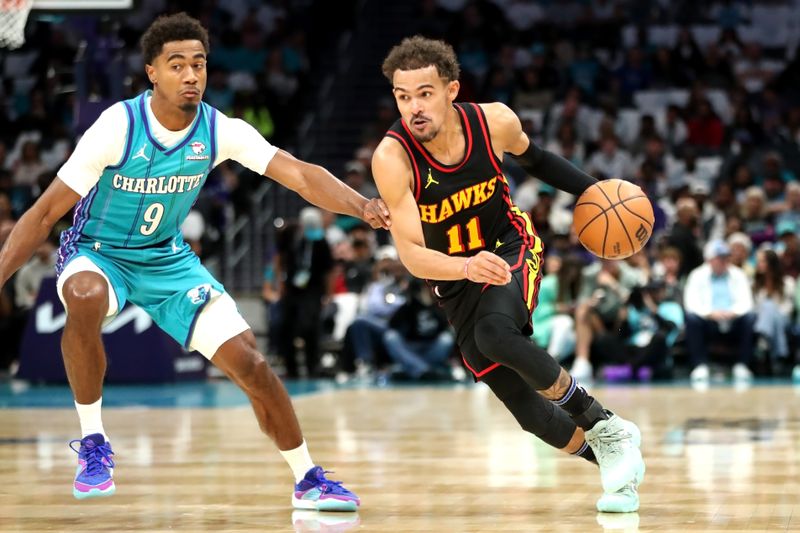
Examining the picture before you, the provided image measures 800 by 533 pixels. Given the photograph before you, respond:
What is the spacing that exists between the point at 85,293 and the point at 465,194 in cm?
165

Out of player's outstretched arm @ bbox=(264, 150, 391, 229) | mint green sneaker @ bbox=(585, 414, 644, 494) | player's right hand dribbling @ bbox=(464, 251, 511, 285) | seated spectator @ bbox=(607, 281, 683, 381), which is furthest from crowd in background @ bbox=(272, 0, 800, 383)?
player's right hand dribbling @ bbox=(464, 251, 511, 285)

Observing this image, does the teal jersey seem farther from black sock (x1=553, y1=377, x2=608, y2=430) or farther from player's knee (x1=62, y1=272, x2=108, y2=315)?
black sock (x1=553, y1=377, x2=608, y2=430)

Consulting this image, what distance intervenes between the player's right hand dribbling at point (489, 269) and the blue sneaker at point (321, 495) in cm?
112

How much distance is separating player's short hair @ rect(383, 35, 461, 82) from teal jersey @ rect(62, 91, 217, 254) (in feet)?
2.70

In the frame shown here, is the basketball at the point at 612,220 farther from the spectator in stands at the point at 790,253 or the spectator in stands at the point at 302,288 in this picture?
the spectator in stands at the point at 790,253

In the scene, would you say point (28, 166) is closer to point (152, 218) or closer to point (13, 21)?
point (13, 21)

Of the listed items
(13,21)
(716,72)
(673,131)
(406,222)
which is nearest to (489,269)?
(406,222)

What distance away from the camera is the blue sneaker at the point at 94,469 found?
214 inches

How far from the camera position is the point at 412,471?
22.6ft

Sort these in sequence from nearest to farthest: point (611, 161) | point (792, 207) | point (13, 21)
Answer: point (13, 21), point (792, 207), point (611, 161)

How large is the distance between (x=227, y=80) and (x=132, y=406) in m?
8.40

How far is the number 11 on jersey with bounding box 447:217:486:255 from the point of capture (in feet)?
18.8

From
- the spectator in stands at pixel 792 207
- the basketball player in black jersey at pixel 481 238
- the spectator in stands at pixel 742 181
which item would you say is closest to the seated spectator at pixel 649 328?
the spectator in stands at pixel 792 207

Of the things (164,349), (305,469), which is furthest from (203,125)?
(164,349)
